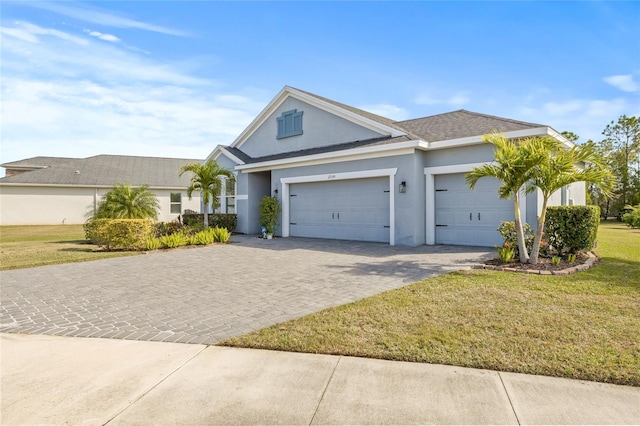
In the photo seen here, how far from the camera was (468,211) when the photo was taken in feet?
37.6

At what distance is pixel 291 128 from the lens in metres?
16.5

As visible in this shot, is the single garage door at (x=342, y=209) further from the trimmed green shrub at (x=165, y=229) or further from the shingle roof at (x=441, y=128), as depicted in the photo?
the trimmed green shrub at (x=165, y=229)

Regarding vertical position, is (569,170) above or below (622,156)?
below

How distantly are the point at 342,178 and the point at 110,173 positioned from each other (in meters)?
22.9

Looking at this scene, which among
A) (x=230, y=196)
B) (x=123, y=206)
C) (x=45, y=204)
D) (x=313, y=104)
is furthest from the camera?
(x=45, y=204)

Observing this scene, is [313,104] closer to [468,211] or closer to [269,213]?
[269,213]

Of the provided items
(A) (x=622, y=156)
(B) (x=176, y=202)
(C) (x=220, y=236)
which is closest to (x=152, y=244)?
(C) (x=220, y=236)

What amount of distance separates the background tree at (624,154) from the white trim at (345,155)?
1437 inches

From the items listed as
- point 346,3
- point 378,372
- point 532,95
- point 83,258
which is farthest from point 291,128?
point 378,372

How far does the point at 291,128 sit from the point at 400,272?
10.8m

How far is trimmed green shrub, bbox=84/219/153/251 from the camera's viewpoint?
12.1 m

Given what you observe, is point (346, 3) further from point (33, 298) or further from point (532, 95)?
point (33, 298)

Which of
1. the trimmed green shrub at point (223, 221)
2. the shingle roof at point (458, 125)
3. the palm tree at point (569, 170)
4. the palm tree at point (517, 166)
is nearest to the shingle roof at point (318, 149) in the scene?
the shingle roof at point (458, 125)

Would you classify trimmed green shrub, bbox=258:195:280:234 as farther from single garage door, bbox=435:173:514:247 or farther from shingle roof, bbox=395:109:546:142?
single garage door, bbox=435:173:514:247
